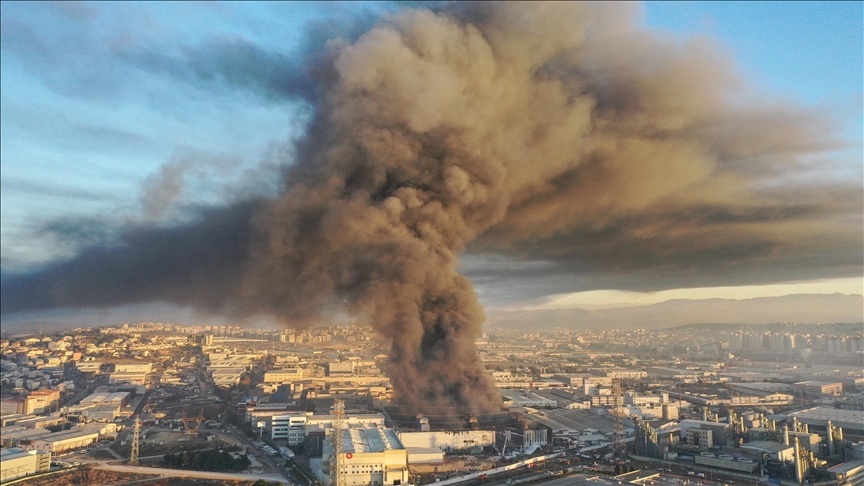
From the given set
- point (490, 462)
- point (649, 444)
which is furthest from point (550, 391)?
point (490, 462)

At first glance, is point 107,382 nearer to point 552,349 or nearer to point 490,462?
point 490,462

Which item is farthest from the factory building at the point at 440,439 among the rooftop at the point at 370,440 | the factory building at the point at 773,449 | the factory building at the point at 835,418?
the factory building at the point at 835,418

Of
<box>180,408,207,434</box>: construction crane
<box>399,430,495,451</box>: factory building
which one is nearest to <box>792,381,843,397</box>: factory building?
<box>399,430,495,451</box>: factory building

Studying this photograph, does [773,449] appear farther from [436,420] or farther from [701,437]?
[436,420]

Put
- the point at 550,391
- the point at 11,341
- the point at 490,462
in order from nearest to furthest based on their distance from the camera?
the point at 490,462
the point at 550,391
the point at 11,341

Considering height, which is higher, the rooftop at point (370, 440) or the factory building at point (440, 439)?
the rooftop at point (370, 440)

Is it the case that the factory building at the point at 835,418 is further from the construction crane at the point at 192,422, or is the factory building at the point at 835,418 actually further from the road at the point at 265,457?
the construction crane at the point at 192,422
